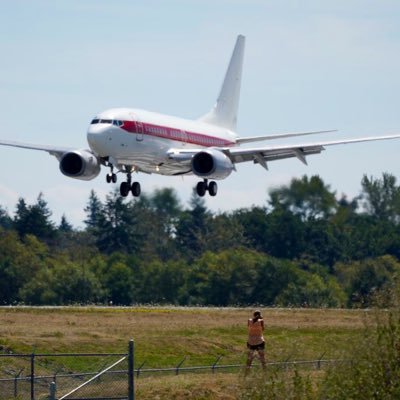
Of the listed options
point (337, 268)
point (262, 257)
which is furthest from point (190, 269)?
point (337, 268)

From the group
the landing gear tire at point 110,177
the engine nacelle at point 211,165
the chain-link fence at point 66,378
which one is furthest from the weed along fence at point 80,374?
the engine nacelle at point 211,165

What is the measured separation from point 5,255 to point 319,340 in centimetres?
4562

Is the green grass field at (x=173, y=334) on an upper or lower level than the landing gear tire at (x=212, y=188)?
lower

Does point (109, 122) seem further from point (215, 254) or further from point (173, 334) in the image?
point (215, 254)

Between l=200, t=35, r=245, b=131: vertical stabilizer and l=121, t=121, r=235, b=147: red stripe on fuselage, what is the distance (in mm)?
6342

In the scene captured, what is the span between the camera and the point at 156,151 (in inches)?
2653

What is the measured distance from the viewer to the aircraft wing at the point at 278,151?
69688 mm

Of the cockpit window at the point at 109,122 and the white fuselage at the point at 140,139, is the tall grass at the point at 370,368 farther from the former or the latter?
the cockpit window at the point at 109,122

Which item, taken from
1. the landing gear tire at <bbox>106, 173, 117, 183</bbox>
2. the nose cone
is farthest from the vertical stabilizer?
the nose cone

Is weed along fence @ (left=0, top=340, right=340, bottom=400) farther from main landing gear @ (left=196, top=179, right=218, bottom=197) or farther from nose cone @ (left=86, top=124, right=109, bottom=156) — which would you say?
main landing gear @ (left=196, top=179, right=218, bottom=197)

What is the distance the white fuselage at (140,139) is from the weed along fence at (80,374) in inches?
582

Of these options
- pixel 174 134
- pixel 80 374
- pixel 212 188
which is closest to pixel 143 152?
pixel 174 134

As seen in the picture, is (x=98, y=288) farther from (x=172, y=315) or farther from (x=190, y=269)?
(x=172, y=315)

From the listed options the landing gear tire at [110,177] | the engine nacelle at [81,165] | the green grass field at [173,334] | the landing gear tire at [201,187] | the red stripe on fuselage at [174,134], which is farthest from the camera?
the landing gear tire at [201,187]
